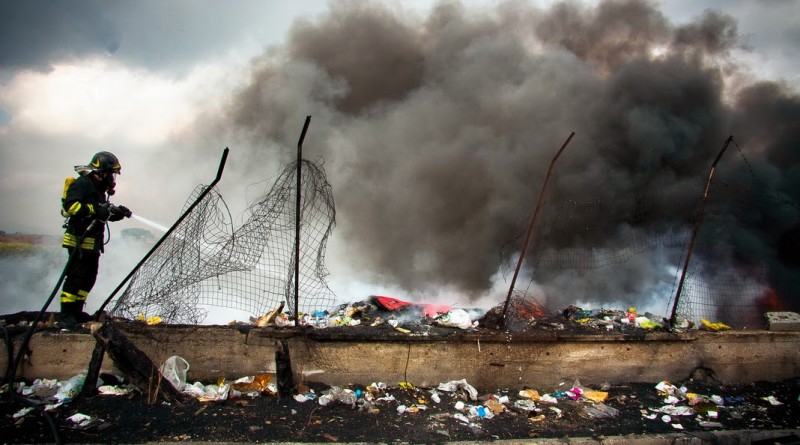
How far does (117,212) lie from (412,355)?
317 cm

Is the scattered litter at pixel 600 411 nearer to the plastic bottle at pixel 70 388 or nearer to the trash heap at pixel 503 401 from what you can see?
the trash heap at pixel 503 401

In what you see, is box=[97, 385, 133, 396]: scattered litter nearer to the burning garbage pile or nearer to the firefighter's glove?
the burning garbage pile

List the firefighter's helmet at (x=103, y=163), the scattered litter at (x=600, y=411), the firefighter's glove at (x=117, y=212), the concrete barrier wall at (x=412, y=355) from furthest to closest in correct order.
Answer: the firefighter's helmet at (x=103, y=163), the firefighter's glove at (x=117, y=212), the concrete barrier wall at (x=412, y=355), the scattered litter at (x=600, y=411)

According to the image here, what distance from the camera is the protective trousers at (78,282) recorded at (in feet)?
13.3

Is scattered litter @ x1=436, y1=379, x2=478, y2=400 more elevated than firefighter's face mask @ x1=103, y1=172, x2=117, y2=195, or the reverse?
firefighter's face mask @ x1=103, y1=172, x2=117, y2=195

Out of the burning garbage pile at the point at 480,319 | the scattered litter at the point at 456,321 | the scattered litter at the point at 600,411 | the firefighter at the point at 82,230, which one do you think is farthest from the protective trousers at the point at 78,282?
the scattered litter at the point at 600,411

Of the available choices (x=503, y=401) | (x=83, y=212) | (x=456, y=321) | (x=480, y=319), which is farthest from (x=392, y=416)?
(x=83, y=212)

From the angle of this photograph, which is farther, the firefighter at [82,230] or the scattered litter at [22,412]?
the firefighter at [82,230]

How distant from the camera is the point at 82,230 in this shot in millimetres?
4172

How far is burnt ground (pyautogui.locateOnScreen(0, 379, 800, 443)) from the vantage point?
3096 mm

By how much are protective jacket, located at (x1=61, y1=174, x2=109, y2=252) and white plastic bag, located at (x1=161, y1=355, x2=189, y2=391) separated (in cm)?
133

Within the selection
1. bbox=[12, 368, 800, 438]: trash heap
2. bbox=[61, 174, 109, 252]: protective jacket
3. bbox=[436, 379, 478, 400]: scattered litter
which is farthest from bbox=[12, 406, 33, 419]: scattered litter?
bbox=[436, 379, 478, 400]: scattered litter

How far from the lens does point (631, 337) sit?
4.25m

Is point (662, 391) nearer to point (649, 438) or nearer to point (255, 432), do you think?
point (649, 438)
